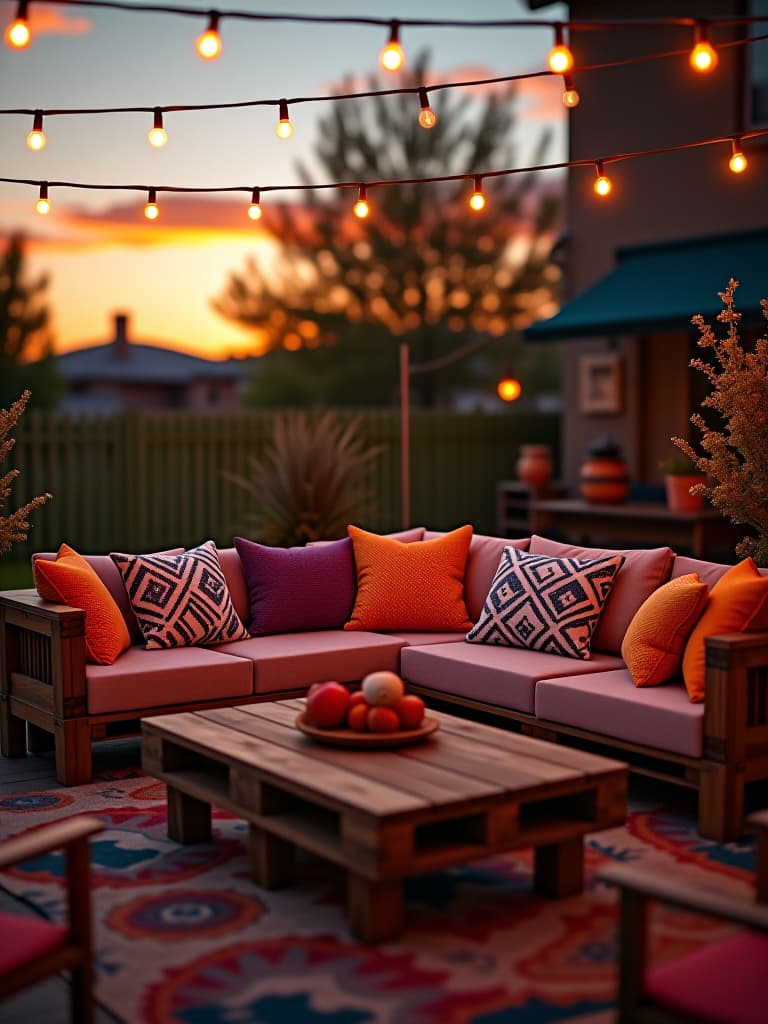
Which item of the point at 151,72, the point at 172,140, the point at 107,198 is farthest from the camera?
the point at 107,198

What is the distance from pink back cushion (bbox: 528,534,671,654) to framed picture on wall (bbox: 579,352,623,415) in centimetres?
577

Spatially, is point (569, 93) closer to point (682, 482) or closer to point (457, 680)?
point (457, 680)

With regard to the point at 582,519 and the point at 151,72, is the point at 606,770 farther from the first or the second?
the point at 151,72

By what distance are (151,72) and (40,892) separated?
12.6 m

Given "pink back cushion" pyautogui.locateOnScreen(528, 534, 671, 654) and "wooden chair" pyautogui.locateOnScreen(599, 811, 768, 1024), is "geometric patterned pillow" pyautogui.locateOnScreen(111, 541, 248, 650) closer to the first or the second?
"pink back cushion" pyautogui.locateOnScreen(528, 534, 671, 654)

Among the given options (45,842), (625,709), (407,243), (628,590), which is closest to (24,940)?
(45,842)

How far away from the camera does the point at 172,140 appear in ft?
52.7

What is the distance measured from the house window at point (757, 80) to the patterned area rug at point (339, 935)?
276 inches

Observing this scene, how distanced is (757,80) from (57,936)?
897cm

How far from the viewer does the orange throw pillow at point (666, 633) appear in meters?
4.66

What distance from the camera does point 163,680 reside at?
202 inches

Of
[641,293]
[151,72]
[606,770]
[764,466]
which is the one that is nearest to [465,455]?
[641,293]

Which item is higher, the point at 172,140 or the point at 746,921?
the point at 172,140

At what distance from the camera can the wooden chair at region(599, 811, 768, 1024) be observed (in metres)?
2.39
